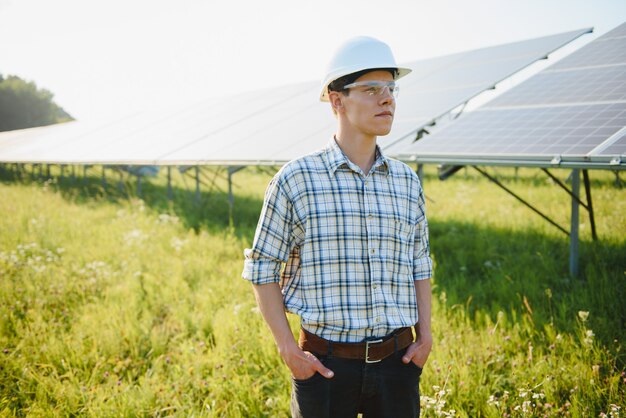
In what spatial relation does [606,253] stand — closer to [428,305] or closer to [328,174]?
[428,305]

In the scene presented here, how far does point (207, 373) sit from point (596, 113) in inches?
185

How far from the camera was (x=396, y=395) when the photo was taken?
64.4 inches

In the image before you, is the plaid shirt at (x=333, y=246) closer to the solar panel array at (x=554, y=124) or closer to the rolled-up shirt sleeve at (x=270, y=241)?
the rolled-up shirt sleeve at (x=270, y=241)

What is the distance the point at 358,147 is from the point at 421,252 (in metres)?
0.62

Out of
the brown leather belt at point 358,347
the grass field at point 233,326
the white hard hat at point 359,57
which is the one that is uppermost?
the white hard hat at point 359,57

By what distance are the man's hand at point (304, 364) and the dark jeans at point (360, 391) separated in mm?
37

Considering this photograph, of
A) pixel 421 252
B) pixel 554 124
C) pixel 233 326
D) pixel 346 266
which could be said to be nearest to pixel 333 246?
pixel 346 266

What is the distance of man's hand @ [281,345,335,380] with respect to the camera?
1.50 metres

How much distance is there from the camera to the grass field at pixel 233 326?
262 centimetres

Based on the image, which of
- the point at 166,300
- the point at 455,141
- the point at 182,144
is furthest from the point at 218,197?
the point at 455,141

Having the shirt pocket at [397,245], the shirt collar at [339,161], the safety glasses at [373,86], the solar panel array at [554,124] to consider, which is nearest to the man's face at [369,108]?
the safety glasses at [373,86]

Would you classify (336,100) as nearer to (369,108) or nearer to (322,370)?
(369,108)

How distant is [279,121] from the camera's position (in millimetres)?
8461

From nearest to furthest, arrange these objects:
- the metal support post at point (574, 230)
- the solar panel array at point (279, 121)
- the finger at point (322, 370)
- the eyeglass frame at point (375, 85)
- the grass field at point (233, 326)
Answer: the finger at point (322, 370), the eyeglass frame at point (375, 85), the grass field at point (233, 326), the metal support post at point (574, 230), the solar panel array at point (279, 121)
